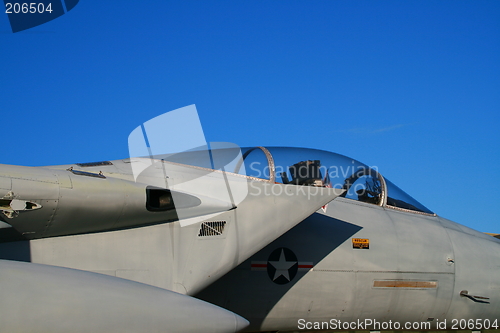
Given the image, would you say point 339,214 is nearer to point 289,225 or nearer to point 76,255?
point 289,225

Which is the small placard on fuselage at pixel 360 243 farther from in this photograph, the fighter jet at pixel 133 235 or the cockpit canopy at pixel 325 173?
the fighter jet at pixel 133 235

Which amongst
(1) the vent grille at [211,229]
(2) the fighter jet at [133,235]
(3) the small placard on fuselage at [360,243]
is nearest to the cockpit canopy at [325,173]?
(2) the fighter jet at [133,235]

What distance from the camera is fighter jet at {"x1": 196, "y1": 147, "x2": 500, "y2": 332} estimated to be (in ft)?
21.9

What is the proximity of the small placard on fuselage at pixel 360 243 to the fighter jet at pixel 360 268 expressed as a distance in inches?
0.6

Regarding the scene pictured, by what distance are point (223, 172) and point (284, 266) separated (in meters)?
1.67

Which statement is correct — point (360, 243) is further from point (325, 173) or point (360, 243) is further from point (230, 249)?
point (230, 249)

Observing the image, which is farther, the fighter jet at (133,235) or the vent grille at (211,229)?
the vent grille at (211,229)

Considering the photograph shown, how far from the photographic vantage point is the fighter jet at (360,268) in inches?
263

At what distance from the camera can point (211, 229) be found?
235 inches

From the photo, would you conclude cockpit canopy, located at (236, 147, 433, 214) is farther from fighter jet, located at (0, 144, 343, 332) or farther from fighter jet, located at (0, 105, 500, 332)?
fighter jet, located at (0, 144, 343, 332)

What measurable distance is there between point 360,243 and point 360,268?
39 cm

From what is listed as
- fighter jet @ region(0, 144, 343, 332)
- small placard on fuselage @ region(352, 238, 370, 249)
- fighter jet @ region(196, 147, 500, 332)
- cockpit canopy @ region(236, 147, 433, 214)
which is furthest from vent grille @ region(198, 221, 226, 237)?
small placard on fuselage @ region(352, 238, 370, 249)

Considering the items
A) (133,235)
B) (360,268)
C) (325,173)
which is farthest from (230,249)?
(360,268)

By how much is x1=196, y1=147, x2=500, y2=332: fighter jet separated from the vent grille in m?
0.85
